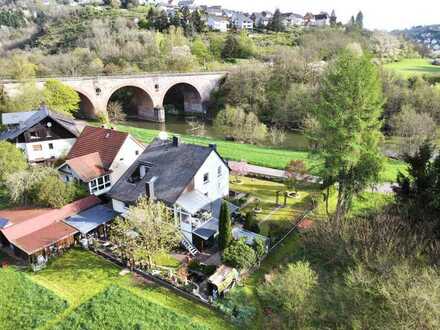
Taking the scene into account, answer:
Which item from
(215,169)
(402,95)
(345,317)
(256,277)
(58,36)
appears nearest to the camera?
(345,317)

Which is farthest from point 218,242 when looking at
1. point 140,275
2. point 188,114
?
point 188,114

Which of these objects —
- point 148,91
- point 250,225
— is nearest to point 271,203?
point 250,225

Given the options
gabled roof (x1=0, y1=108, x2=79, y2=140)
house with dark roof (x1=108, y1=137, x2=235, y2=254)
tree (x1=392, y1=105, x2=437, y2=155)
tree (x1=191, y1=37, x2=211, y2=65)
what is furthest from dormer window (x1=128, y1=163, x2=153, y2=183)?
tree (x1=191, y1=37, x2=211, y2=65)

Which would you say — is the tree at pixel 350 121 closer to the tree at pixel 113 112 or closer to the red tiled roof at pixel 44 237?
the red tiled roof at pixel 44 237

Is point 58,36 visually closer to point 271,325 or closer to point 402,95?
point 402,95

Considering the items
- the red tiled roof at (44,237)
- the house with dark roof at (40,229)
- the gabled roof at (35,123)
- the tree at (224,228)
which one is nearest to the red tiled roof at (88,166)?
the house with dark roof at (40,229)

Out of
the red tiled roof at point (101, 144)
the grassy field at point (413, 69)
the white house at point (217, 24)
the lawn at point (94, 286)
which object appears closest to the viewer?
the lawn at point (94, 286)
